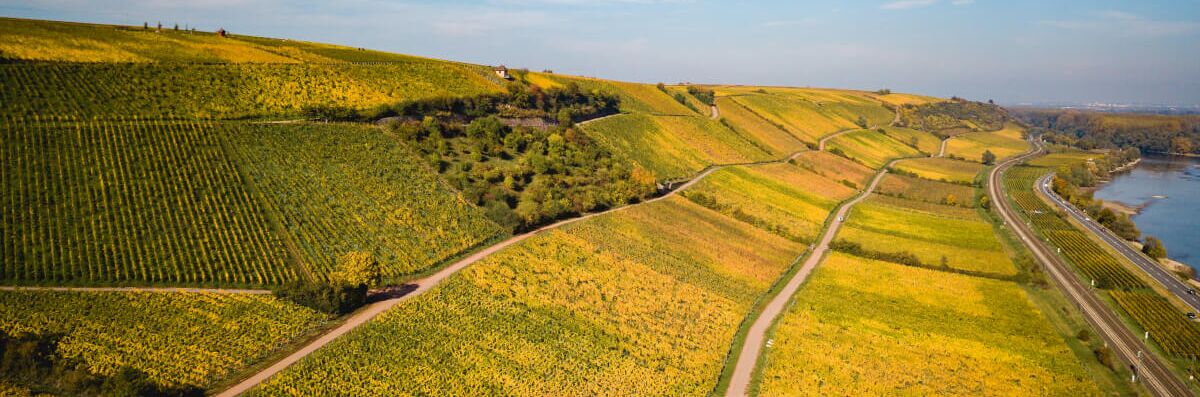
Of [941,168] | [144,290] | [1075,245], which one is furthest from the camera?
[941,168]

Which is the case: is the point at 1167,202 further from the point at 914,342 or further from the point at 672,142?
the point at 914,342

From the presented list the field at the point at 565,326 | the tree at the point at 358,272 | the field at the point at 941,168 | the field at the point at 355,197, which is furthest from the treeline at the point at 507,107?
the field at the point at 941,168

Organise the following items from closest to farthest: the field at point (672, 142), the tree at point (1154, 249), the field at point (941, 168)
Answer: the tree at point (1154, 249) < the field at point (672, 142) < the field at point (941, 168)

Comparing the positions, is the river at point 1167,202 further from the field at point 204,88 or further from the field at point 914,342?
the field at point 204,88

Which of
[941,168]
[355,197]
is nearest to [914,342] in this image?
[355,197]

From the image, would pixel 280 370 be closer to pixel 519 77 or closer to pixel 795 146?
pixel 519 77

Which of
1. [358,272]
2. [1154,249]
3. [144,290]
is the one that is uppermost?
[1154,249]

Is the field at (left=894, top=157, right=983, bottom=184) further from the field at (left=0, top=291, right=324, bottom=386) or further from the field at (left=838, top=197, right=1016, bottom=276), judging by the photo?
the field at (left=0, top=291, right=324, bottom=386)

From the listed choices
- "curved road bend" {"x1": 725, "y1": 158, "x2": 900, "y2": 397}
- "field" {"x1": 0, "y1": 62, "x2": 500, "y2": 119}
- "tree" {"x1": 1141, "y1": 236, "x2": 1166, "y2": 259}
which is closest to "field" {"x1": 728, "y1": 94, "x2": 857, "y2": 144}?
"tree" {"x1": 1141, "y1": 236, "x2": 1166, "y2": 259}
